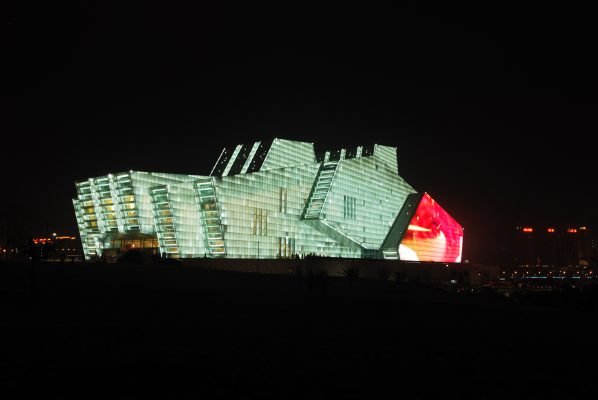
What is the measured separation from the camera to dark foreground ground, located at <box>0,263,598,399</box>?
29.5ft

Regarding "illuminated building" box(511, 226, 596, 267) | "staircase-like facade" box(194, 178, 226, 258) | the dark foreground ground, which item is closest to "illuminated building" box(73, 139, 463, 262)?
"staircase-like facade" box(194, 178, 226, 258)

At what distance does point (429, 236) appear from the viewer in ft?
255

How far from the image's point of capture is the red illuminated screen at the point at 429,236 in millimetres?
73963

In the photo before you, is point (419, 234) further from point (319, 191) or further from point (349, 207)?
point (319, 191)

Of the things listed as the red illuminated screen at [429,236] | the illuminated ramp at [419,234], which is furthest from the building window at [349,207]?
the red illuminated screen at [429,236]

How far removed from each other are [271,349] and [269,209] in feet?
165

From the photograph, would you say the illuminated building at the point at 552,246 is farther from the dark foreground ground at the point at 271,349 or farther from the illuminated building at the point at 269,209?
the dark foreground ground at the point at 271,349

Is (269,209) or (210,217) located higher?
(269,209)

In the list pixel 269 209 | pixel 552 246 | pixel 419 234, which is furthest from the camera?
pixel 552 246

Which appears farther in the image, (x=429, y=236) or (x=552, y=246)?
(x=552, y=246)

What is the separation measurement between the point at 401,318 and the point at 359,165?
49976 millimetres

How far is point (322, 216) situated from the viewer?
213ft

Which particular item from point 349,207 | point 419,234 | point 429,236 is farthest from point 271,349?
point 429,236

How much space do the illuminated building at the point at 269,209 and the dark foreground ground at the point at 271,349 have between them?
33.6 meters
